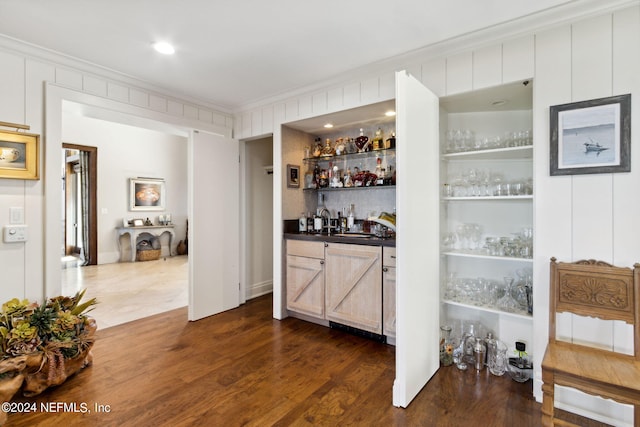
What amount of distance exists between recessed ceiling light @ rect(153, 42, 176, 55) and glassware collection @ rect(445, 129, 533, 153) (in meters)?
2.32

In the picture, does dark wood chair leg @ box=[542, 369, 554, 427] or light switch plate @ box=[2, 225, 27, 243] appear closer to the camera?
dark wood chair leg @ box=[542, 369, 554, 427]

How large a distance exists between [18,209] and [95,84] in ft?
4.04

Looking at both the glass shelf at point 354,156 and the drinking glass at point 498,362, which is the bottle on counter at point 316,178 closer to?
the glass shelf at point 354,156

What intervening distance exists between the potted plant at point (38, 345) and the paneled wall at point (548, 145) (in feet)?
10.3

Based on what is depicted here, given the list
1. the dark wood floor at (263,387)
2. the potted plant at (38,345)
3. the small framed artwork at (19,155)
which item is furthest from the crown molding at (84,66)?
the dark wood floor at (263,387)

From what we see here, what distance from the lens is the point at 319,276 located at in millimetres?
3248

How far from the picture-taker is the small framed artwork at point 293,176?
358cm

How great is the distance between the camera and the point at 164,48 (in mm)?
2441

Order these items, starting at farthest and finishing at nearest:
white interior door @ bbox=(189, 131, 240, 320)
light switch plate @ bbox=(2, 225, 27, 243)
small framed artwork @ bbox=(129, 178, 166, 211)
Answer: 1. small framed artwork @ bbox=(129, 178, 166, 211)
2. white interior door @ bbox=(189, 131, 240, 320)
3. light switch plate @ bbox=(2, 225, 27, 243)

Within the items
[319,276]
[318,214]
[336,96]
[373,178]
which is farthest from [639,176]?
[318,214]

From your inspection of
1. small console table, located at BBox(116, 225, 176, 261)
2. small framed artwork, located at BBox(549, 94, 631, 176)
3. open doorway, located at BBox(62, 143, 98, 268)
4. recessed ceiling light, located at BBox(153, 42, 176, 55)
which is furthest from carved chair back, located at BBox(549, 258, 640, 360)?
open doorway, located at BBox(62, 143, 98, 268)

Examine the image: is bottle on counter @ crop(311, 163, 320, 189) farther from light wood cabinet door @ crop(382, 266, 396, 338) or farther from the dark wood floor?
the dark wood floor

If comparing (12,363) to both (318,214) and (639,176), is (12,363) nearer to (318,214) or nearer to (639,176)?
(318,214)

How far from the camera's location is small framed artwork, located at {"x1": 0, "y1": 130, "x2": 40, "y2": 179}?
2.34 m
